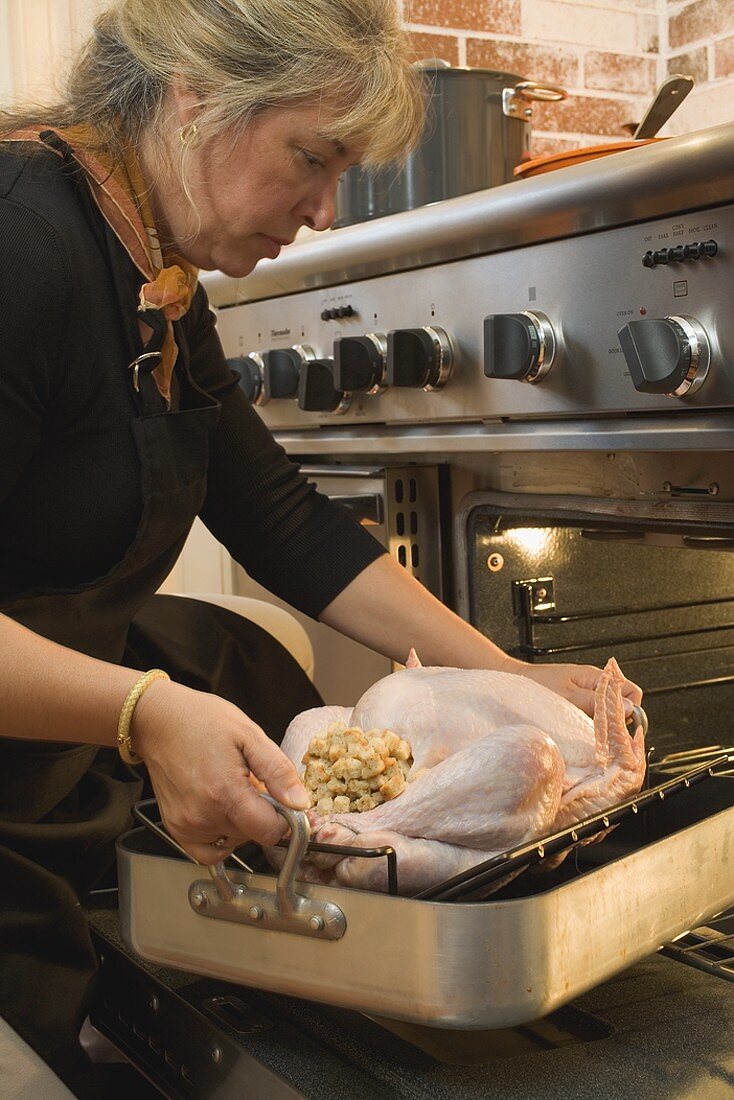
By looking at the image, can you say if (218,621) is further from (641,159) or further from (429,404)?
(641,159)

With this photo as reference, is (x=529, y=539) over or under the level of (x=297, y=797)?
over

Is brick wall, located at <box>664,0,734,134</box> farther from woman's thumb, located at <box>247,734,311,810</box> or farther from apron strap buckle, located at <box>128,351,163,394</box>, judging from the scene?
woman's thumb, located at <box>247,734,311,810</box>

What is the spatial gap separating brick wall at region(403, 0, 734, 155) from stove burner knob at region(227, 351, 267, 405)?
0.71m

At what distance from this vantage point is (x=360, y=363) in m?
1.38

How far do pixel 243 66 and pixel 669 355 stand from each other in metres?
0.45

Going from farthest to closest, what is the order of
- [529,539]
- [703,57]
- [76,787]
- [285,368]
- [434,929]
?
[703,57]
[285,368]
[529,539]
[76,787]
[434,929]

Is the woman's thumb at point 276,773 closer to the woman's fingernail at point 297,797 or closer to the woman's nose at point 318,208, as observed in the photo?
the woman's fingernail at point 297,797

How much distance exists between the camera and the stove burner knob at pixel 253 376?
164cm

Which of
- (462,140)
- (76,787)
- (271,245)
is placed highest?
(462,140)

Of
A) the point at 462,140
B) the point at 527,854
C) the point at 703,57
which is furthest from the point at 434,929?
the point at 703,57

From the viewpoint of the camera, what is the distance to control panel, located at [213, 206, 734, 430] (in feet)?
3.34

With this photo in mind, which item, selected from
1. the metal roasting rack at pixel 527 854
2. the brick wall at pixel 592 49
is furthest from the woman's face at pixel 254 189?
the brick wall at pixel 592 49

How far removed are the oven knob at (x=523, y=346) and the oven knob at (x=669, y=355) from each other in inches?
5.3

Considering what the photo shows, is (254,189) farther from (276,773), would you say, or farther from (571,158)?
(276,773)
